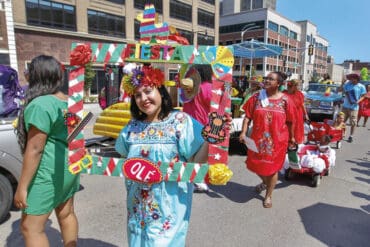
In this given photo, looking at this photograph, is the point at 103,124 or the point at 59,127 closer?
the point at 59,127

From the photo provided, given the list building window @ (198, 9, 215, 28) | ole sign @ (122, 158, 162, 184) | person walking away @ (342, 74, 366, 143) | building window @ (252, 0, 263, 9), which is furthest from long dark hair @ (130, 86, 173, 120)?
building window @ (252, 0, 263, 9)

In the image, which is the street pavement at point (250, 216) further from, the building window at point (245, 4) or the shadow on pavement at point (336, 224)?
the building window at point (245, 4)

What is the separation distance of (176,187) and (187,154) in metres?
0.23

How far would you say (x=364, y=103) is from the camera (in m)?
10.0

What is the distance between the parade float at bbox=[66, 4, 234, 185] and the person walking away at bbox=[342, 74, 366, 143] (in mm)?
8064

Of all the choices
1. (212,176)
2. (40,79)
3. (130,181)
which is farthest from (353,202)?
(40,79)

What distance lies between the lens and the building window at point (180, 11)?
31.8m

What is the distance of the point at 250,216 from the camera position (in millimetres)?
3596

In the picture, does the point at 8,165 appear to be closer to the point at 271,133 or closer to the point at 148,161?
the point at 148,161

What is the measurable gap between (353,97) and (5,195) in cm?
893

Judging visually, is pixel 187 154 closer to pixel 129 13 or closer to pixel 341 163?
pixel 341 163

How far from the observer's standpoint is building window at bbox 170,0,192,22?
31.8m

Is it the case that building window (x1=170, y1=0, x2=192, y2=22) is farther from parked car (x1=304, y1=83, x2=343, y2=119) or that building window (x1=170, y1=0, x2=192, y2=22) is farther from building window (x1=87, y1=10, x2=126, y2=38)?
parked car (x1=304, y1=83, x2=343, y2=119)

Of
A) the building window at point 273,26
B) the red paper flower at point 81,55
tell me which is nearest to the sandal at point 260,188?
the red paper flower at point 81,55
